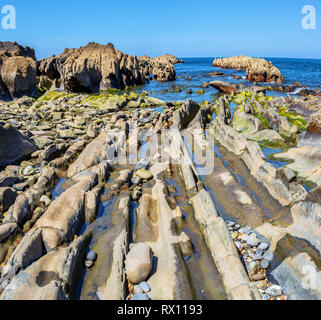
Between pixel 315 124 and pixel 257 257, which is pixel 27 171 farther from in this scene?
pixel 315 124

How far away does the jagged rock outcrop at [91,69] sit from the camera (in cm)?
5144

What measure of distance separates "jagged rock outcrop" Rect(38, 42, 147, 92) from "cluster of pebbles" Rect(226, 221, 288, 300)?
51.4 metres

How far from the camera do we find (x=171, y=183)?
12523 millimetres

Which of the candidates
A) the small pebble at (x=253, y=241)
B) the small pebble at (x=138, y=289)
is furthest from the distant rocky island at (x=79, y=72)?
the small pebble at (x=253, y=241)

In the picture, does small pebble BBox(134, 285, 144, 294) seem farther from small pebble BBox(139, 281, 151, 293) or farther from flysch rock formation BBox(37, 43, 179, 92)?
flysch rock formation BBox(37, 43, 179, 92)

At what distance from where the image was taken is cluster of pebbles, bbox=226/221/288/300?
639cm

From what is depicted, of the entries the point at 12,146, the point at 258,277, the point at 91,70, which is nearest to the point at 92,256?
the point at 258,277

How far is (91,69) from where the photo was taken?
174ft

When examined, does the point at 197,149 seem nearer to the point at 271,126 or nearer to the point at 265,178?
the point at 265,178

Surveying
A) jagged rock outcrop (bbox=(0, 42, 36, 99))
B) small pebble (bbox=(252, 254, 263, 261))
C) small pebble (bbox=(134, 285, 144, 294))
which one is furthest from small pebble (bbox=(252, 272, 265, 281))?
jagged rock outcrop (bbox=(0, 42, 36, 99))

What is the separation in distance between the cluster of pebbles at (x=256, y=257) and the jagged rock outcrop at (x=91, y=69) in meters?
51.4
